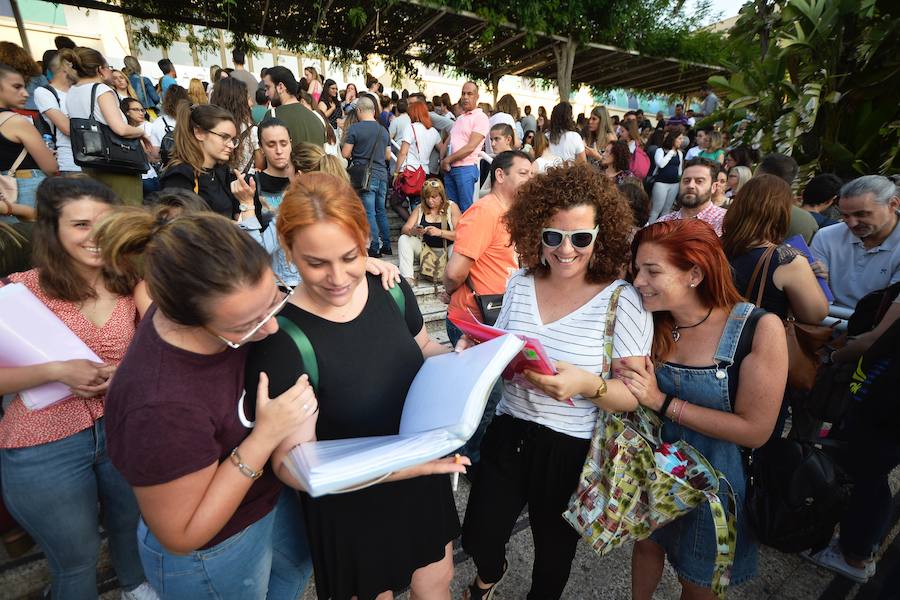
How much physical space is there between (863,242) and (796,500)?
2.38m

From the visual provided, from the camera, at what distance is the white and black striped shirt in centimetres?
161

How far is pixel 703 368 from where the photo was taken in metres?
1.64

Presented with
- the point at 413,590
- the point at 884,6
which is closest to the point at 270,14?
the point at 884,6

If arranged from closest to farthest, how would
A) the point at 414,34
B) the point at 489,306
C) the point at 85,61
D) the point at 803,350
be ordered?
the point at 803,350
the point at 489,306
the point at 85,61
the point at 414,34

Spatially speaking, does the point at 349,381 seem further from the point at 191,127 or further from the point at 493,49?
the point at 493,49

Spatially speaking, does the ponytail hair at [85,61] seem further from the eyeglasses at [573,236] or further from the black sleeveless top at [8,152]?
the eyeglasses at [573,236]

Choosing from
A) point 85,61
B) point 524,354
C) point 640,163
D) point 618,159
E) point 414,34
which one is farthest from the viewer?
point 414,34

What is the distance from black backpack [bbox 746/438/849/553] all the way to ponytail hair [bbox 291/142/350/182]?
312 centimetres

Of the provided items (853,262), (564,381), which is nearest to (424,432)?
(564,381)

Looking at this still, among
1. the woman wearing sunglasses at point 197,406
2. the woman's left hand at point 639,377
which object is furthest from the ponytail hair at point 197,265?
the woman's left hand at point 639,377

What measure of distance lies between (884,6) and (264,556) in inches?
289

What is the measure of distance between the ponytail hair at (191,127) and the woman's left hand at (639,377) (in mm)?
3032

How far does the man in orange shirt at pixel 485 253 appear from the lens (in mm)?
2841

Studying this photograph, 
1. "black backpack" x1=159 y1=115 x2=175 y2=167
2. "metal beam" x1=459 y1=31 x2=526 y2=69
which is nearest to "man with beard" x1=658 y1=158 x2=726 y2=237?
"black backpack" x1=159 y1=115 x2=175 y2=167
